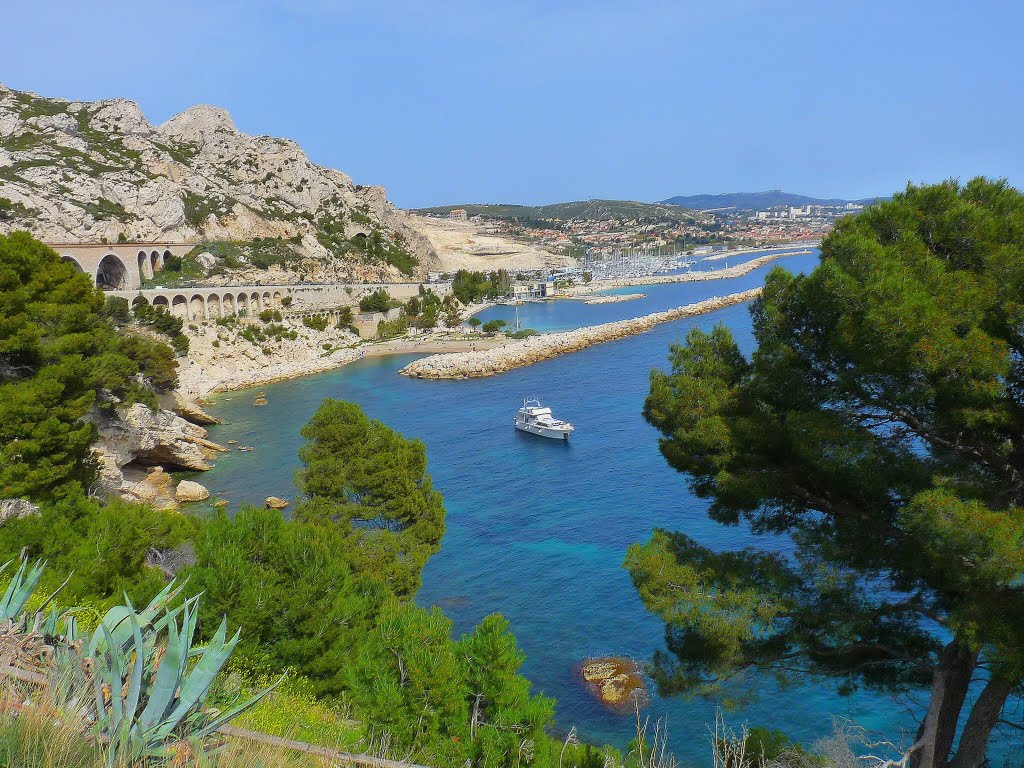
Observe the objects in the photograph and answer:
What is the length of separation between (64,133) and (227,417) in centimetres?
3793

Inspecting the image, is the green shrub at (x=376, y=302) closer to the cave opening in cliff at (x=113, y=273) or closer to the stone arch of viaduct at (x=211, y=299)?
the stone arch of viaduct at (x=211, y=299)

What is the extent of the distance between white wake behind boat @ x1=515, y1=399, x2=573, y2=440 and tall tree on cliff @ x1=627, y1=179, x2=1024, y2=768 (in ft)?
57.6

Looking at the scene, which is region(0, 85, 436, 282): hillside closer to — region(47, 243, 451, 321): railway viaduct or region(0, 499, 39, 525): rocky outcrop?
region(47, 243, 451, 321): railway viaduct

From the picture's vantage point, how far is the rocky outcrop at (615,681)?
1072 cm

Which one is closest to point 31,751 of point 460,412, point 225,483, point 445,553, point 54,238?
point 445,553

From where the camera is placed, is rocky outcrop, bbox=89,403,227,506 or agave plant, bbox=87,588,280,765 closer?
agave plant, bbox=87,588,280,765

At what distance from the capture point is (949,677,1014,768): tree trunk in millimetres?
5391

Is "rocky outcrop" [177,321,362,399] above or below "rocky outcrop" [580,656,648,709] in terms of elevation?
above

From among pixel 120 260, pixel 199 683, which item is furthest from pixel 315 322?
pixel 199 683

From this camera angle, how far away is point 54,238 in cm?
4112

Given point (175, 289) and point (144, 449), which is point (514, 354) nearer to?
A: point (175, 289)

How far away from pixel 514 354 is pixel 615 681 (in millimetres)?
30773

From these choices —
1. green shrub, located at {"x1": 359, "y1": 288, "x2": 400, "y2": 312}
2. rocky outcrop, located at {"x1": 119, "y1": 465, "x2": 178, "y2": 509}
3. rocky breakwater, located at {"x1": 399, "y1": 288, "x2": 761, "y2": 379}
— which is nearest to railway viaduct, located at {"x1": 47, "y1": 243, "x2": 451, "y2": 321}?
green shrub, located at {"x1": 359, "y1": 288, "x2": 400, "y2": 312}

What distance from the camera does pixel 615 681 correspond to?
36.6 ft
